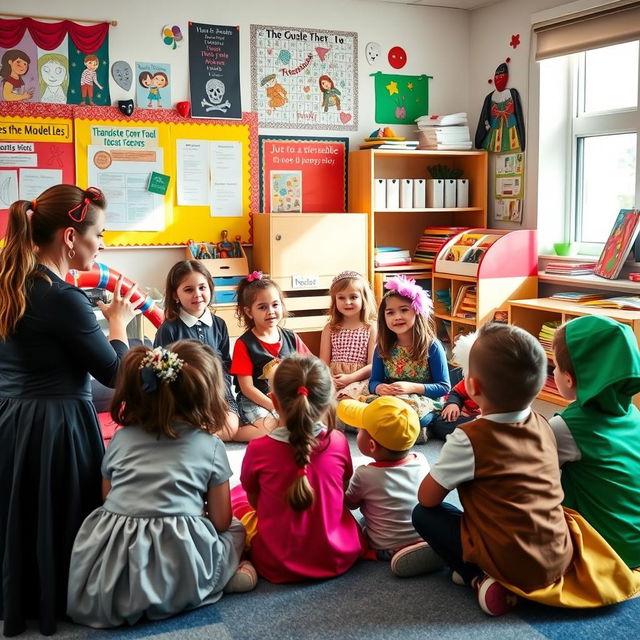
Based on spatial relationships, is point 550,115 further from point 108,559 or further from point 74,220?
point 108,559

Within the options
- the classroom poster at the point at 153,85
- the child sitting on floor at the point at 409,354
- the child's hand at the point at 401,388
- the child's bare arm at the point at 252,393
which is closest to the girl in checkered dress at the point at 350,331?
the child sitting on floor at the point at 409,354

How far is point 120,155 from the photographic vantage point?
4430 mm

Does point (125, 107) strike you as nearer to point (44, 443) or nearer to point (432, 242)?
point (432, 242)

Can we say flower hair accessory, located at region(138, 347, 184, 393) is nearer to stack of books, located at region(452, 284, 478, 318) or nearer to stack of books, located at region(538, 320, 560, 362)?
stack of books, located at region(538, 320, 560, 362)

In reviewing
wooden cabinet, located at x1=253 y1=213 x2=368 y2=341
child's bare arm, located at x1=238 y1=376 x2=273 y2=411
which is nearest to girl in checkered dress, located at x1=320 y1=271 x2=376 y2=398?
child's bare arm, located at x1=238 y1=376 x2=273 y2=411

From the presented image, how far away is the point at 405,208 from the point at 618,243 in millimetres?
1287

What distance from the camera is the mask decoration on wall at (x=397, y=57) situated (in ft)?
16.5

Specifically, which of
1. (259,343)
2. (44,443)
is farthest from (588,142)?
(44,443)

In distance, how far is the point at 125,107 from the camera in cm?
436

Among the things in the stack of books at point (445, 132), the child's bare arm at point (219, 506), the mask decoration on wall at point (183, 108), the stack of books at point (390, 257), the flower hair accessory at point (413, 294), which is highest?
the mask decoration on wall at point (183, 108)

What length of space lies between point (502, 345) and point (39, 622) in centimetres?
132

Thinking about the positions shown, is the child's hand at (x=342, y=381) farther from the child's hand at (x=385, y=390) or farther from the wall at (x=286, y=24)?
the wall at (x=286, y=24)

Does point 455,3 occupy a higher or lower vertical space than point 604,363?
higher

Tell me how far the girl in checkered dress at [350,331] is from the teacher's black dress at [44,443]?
1.84 meters
